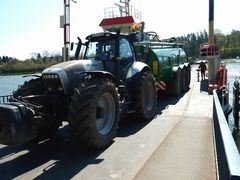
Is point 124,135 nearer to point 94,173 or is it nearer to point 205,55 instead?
point 94,173

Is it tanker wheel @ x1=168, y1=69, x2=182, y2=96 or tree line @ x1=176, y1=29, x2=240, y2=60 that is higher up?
tree line @ x1=176, y1=29, x2=240, y2=60

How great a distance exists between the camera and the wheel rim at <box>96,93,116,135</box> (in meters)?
7.04

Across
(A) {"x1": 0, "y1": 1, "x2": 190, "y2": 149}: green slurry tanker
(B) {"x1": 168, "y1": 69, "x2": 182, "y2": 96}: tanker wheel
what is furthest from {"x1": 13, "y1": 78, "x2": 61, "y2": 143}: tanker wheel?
(B) {"x1": 168, "y1": 69, "x2": 182, "y2": 96}: tanker wheel

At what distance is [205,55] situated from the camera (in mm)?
19125

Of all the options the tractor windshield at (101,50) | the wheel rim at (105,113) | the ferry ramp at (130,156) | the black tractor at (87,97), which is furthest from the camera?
the tractor windshield at (101,50)

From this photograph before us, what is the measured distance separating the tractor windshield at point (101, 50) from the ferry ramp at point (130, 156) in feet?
6.18

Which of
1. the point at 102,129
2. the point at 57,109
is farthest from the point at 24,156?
the point at 102,129

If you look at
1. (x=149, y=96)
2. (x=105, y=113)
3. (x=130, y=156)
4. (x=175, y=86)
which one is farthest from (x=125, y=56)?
(x=175, y=86)

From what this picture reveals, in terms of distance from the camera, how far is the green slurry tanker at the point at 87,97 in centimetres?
578

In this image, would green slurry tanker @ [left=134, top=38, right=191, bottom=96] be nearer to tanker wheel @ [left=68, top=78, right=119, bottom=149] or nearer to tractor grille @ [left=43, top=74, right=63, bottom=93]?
tanker wheel @ [left=68, top=78, right=119, bottom=149]

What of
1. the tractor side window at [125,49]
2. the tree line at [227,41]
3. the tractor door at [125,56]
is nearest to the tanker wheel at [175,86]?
the tractor door at [125,56]

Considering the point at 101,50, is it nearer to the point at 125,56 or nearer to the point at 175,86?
the point at 125,56

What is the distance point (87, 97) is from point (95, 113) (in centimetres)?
36

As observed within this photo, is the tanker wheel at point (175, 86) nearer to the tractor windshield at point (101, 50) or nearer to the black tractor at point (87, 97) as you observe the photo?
the black tractor at point (87, 97)
